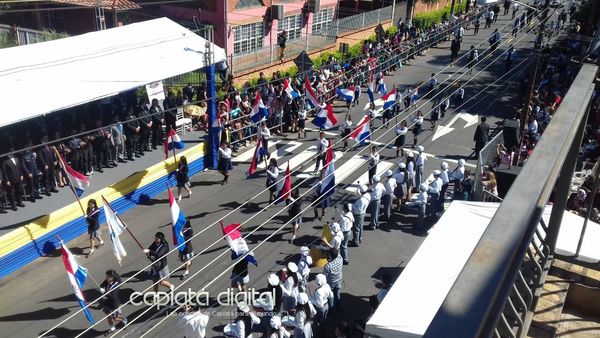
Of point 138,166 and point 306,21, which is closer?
point 138,166

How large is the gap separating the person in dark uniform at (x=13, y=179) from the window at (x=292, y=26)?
18.5 m

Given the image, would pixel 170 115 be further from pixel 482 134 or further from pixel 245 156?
pixel 482 134

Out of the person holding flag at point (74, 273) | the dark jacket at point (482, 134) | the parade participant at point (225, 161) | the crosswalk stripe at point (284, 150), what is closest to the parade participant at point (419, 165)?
the dark jacket at point (482, 134)

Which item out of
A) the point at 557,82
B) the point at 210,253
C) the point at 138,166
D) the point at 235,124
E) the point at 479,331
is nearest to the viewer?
the point at 479,331

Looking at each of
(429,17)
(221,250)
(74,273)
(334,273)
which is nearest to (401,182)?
(334,273)

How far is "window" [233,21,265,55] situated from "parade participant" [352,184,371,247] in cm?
1472

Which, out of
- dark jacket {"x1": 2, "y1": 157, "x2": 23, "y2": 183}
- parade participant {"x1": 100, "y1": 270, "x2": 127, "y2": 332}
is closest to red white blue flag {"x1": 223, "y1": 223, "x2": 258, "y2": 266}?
parade participant {"x1": 100, "y1": 270, "x2": 127, "y2": 332}

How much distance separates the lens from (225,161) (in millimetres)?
16391

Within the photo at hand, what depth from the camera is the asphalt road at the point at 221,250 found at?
1086 centimetres

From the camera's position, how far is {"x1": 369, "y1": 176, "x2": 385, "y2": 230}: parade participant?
1391cm

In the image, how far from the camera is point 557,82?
949 inches

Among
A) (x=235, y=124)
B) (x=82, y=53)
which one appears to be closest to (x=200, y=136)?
(x=235, y=124)

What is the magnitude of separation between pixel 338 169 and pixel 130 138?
21.3ft

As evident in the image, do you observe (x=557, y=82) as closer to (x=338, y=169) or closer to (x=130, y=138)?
(x=338, y=169)
